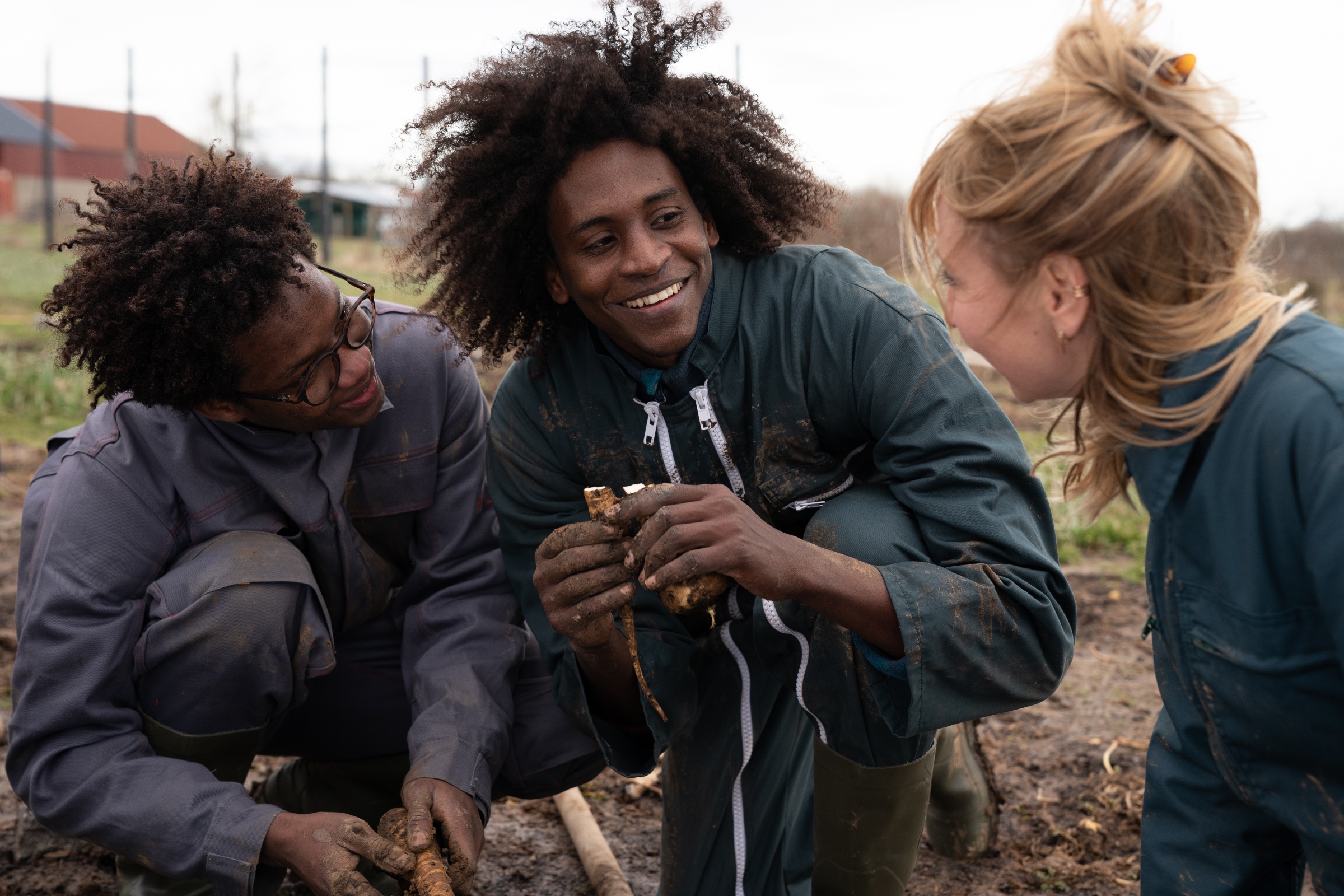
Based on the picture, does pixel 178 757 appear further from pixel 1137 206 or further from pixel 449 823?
pixel 1137 206

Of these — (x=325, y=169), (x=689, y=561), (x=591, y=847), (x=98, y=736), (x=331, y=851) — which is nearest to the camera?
(x=689, y=561)

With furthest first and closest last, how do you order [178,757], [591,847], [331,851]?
1. [591,847]
2. [178,757]
3. [331,851]

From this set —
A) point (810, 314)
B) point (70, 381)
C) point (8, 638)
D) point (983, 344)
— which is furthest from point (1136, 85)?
point (70, 381)

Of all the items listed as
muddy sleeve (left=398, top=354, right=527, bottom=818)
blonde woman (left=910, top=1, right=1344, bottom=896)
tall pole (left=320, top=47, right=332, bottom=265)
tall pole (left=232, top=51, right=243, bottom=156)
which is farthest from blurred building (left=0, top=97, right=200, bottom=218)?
blonde woman (left=910, top=1, right=1344, bottom=896)

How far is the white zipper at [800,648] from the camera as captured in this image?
6.79 feet

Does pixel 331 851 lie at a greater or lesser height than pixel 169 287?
lesser

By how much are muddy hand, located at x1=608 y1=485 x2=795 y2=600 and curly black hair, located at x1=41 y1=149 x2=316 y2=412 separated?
95 cm

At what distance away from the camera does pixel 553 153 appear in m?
2.14

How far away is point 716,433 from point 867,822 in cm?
83

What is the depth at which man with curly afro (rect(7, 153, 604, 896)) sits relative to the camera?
2.01m

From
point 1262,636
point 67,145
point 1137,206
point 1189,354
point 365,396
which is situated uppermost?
point 67,145

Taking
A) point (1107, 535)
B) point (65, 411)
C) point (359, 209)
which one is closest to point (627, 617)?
point (1107, 535)

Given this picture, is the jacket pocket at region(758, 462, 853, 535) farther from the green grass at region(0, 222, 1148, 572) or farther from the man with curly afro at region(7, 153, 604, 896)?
the man with curly afro at region(7, 153, 604, 896)

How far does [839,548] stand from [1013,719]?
1719 millimetres
